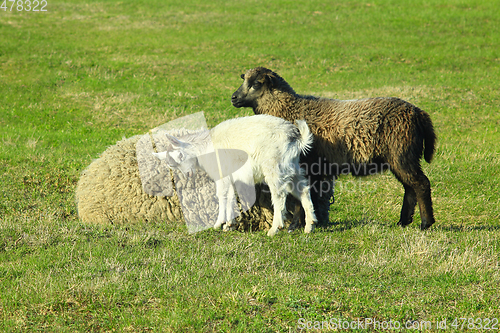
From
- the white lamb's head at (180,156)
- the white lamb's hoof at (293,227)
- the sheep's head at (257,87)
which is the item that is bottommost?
the white lamb's hoof at (293,227)

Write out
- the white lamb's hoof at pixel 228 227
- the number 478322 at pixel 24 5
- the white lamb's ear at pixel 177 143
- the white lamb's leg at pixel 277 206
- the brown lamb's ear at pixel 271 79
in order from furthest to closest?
the number 478322 at pixel 24 5 → the brown lamb's ear at pixel 271 79 → the white lamb's ear at pixel 177 143 → the white lamb's hoof at pixel 228 227 → the white lamb's leg at pixel 277 206

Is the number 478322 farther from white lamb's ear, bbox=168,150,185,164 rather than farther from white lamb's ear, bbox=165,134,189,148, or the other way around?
white lamb's ear, bbox=168,150,185,164

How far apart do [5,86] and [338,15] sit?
20814 mm

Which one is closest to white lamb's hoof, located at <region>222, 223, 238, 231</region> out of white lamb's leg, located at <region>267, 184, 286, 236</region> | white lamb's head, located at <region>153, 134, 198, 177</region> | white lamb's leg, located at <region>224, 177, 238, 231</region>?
white lamb's leg, located at <region>224, 177, 238, 231</region>

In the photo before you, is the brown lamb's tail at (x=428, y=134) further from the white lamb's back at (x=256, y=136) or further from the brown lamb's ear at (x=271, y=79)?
the brown lamb's ear at (x=271, y=79)

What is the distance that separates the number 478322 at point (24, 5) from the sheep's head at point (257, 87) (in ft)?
86.0

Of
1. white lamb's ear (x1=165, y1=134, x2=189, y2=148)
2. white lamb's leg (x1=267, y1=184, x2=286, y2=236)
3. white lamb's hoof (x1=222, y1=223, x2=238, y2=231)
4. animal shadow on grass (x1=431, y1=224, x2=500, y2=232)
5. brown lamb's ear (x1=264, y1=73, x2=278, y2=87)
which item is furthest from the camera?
brown lamb's ear (x1=264, y1=73, x2=278, y2=87)

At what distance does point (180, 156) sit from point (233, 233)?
1316 millimetres

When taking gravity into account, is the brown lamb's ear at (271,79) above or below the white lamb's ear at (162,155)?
above

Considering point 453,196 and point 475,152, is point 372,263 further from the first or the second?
point 475,152

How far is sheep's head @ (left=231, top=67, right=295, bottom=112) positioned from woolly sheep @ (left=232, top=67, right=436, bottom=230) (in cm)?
74

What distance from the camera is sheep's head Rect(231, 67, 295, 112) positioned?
26.7 ft

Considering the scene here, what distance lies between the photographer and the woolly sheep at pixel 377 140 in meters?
6.70

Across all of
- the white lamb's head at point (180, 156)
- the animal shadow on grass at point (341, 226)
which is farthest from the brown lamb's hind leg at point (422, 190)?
the white lamb's head at point (180, 156)
